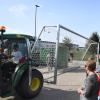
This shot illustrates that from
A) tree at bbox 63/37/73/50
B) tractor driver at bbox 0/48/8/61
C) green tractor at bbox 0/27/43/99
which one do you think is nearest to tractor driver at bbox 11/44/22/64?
green tractor at bbox 0/27/43/99

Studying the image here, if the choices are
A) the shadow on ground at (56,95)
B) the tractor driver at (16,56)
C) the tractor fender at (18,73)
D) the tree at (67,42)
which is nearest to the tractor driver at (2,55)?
the tractor driver at (16,56)

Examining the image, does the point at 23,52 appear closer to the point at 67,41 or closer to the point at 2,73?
the point at 2,73

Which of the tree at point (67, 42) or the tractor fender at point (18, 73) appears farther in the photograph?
the tree at point (67, 42)

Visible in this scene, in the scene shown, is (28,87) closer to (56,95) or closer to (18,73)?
(18,73)

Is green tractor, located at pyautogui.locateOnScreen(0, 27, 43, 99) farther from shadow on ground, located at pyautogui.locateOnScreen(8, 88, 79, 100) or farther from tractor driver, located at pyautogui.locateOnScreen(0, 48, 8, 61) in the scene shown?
shadow on ground, located at pyautogui.locateOnScreen(8, 88, 79, 100)

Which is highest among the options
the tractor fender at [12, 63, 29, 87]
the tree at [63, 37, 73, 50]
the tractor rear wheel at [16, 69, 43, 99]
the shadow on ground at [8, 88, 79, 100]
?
the tree at [63, 37, 73, 50]

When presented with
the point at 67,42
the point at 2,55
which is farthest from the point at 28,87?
the point at 67,42

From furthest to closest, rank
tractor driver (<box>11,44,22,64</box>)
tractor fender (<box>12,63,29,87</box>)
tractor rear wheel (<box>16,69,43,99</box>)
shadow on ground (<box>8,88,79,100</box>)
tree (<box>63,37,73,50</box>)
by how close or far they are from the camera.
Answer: tree (<box>63,37,73,50</box>)
shadow on ground (<box>8,88,79,100</box>)
tractor driver (<box>11,44,22,64</box>)
tractor rear wheel (<box>16,69,43,99</box>)
tractor fender (<box>12,63,29,87</box>)

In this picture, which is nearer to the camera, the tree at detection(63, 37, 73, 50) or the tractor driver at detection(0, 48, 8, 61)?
the tractor driver at detection(0, 48, 8, 61)

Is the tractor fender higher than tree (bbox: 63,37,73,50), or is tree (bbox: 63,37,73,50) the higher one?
tree (bbox: 63,37,73,50)

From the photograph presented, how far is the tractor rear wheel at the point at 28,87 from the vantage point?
8406 mm

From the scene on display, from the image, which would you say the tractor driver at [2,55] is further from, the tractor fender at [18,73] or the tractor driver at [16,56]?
the tractor fender at [18,73]

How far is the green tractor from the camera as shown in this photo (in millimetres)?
8219

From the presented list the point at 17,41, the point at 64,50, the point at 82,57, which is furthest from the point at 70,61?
the point at 17,41
